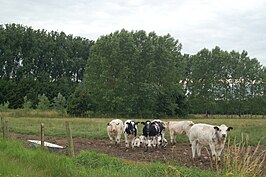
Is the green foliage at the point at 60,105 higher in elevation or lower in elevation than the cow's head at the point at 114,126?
higher

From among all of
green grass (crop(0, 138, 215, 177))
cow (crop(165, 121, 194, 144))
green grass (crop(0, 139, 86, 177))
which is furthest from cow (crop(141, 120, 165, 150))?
green grass (crop(0, 139, 86, 177))

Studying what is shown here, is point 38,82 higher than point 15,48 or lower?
lower

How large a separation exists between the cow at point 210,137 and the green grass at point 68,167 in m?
4.66

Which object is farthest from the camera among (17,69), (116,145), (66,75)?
(66,75)

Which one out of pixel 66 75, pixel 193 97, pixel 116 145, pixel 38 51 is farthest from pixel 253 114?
pixel 116 145

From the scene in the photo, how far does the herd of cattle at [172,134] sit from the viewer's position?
51.7 ft

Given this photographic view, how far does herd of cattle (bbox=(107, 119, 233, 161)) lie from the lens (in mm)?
15750

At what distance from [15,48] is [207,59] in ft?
134

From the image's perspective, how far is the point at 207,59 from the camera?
249 feet

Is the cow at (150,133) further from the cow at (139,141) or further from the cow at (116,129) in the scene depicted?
the cow at (116,129)

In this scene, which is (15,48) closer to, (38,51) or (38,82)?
(38,51)

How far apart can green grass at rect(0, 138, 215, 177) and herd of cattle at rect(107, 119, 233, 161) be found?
4235mm

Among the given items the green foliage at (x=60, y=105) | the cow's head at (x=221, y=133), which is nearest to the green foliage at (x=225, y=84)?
the green foliage at (x=60, y=105)

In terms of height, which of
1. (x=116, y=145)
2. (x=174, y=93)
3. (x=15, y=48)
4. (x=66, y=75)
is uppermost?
(x=15, y=48)
